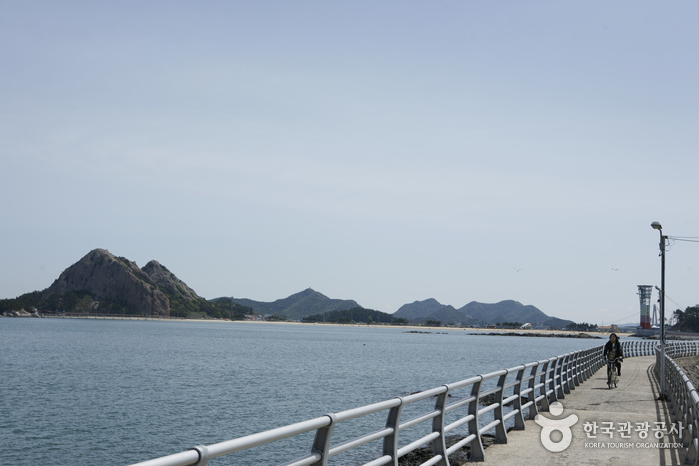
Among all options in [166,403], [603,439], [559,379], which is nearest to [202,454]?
[603,439]

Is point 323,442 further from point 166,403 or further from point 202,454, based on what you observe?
point 166,403

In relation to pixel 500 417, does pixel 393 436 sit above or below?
above

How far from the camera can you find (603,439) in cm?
1180

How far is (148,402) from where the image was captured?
3494 cm

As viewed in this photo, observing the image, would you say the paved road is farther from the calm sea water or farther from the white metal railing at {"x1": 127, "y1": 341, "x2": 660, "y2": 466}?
the calm sea water

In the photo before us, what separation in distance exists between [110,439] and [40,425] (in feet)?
16.6

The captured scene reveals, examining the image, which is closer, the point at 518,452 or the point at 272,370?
the point at 518,452

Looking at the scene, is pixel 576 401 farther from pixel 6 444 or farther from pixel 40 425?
pixel 40 425

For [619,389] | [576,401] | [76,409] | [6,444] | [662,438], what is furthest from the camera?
[76,409]

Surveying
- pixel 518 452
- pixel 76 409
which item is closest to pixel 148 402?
pixel 76 409

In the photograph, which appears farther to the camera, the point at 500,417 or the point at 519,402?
the point at 519,402

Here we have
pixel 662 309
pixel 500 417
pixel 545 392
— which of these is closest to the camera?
pixel 500 417

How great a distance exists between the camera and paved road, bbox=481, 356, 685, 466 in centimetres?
991

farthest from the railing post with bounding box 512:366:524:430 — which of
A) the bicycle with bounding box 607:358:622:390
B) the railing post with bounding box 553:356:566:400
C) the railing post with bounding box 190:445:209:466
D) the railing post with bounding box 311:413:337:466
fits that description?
the bicycle with bounding box 607:358:622:390
